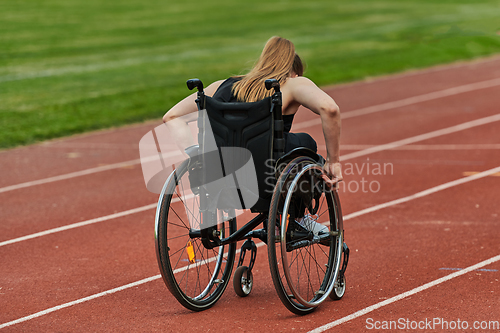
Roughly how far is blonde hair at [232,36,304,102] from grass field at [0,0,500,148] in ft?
10.7

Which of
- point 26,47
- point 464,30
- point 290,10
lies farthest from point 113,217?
point 290,10

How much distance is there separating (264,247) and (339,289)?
1.58 metres

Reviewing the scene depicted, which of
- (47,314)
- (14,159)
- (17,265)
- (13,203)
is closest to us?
(47,314)

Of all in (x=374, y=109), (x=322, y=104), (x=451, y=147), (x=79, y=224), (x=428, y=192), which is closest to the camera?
(x=322, y=104)

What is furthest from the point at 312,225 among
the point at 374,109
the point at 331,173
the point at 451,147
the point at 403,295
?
the point at 374,109

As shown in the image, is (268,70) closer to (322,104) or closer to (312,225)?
(322,104)

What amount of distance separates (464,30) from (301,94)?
22968mm

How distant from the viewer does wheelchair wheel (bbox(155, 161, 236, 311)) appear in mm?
4273

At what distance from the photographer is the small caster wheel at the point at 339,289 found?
477 cm

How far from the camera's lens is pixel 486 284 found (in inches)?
195

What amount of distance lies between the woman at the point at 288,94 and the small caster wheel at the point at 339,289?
29.0 inches

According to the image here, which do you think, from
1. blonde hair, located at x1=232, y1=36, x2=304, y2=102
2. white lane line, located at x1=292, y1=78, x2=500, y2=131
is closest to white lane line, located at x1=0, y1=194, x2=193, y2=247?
blonde hair, located at x1=232, y1=36, x2=304, y2=102

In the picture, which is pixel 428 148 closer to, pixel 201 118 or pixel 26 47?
pixel 201 118

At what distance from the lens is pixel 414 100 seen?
49.6 ft
